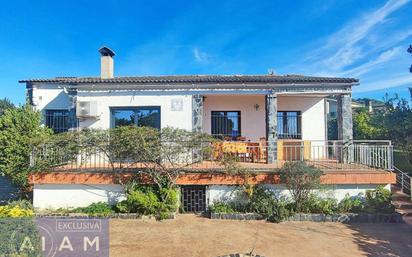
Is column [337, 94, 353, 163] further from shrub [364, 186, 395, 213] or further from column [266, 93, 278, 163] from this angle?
shrub [364, 186, 395, 213]

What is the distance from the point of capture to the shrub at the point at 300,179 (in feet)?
28.8

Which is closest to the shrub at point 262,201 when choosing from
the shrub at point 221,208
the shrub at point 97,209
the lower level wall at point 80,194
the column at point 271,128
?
the shrub at point 221,208

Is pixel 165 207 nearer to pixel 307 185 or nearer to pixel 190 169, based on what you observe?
A: pixel 190 169

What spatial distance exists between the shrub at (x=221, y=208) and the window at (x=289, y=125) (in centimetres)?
669

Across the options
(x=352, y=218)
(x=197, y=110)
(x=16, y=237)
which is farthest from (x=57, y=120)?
(x=352, y=218)

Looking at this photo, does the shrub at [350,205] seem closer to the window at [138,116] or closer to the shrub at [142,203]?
the shrub at [142,203]

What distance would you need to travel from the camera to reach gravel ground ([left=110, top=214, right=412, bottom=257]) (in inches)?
259

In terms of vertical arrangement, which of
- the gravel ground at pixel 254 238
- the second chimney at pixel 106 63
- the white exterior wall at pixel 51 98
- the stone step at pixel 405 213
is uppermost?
the second chimney at pixel 106 63

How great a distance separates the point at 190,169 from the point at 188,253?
363cm

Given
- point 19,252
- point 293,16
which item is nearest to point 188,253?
point 19,252

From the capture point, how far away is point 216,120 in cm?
1489

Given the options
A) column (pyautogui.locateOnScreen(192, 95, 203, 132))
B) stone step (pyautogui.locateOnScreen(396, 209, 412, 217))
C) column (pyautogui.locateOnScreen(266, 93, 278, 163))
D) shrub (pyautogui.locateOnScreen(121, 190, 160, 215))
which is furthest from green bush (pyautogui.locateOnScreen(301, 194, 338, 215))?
column (pyautogui.locateOnScreen(192, 95, 203, 132))

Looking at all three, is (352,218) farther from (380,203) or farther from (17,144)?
(17,144)

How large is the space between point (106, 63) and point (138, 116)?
11.4 ft
